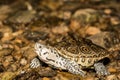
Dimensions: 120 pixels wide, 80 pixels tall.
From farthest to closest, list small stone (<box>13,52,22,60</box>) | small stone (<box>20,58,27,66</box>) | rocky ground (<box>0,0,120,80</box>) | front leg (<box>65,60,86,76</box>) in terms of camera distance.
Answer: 1. small stone (<box>13,52,22,60</box>)
2. small stone (<box>20,58,27,66</box>)
3. rocky ground (<box>0,0,120,80</box>)
4. front leg (<box>65,60,86,76</box>)

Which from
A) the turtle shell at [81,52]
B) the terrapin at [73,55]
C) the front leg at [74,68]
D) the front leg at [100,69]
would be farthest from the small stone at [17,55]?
the front leg at [100,69]

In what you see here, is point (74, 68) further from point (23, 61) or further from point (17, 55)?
point (17, 55)

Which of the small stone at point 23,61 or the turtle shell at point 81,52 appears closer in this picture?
the turtle shell at point 81,52

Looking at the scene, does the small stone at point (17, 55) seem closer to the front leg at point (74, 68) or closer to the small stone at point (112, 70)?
the front leg at point (74, 68)

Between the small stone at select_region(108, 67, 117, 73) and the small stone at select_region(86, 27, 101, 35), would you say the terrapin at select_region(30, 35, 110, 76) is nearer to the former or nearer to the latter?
the small stone at select_region(108, 67, 117, 73)

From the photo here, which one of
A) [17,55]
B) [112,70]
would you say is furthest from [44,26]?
[112,70]

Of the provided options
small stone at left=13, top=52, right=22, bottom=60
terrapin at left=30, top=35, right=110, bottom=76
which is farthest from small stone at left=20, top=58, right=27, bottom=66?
terrapin at left=30, top=35, right=110, bottom=76
